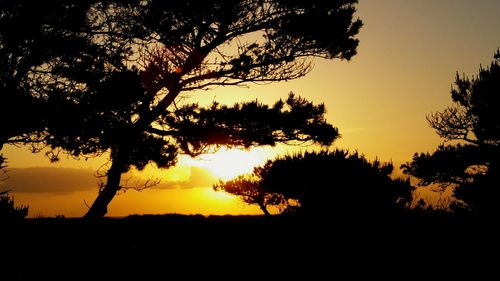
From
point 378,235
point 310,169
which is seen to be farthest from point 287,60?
point 378,235

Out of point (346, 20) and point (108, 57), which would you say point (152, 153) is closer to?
point (108, 57)

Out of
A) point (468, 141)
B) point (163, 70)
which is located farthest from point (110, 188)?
point (468, 141)

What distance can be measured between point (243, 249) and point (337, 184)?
3450mm

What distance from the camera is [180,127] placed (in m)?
11.2

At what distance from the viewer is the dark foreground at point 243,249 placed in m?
5.09

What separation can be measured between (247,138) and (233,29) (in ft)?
9.32

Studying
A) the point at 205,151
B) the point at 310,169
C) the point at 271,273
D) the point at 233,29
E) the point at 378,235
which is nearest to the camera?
the point at 271,273

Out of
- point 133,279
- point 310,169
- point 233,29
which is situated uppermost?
point 233,29

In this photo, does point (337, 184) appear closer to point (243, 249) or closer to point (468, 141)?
point (243, 249)

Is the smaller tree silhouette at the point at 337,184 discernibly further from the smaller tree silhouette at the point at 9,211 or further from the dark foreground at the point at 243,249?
the smaller tree silhouette at the point at 9,211

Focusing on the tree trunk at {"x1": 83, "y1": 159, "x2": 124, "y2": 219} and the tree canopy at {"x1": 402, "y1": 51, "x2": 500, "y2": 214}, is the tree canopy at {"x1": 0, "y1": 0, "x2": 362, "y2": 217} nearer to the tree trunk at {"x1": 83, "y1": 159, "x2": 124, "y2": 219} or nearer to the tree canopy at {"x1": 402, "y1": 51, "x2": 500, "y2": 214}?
the tree trunk at {"x1": 83, "y1": 159, "x2": 124, "y2": 219}

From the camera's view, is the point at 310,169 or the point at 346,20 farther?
the point at 346,20

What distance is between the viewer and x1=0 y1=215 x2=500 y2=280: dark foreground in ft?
16.7

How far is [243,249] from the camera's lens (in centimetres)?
603
